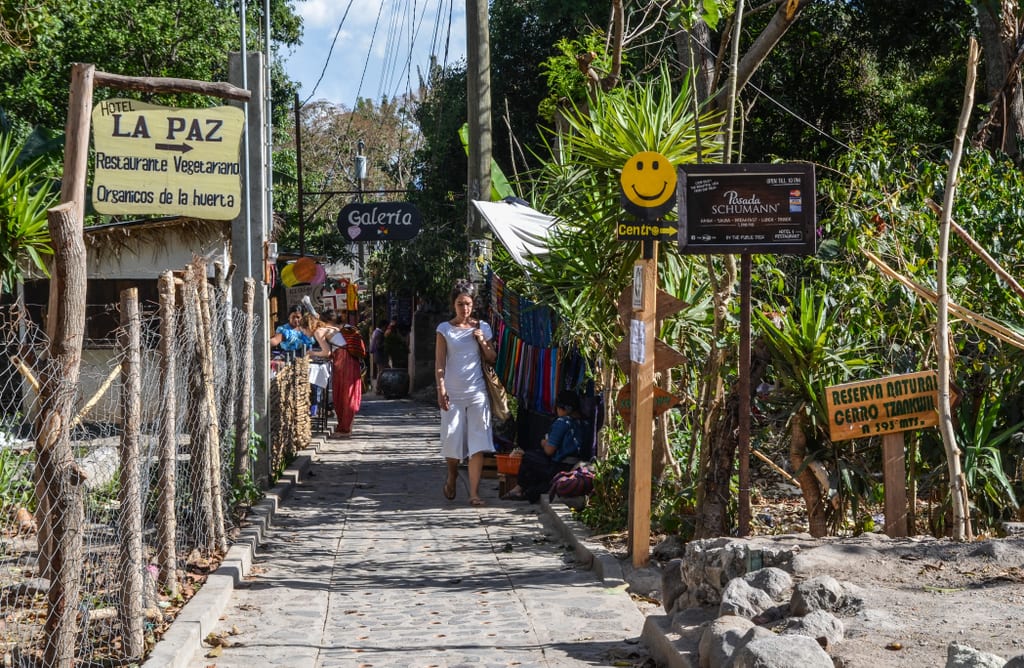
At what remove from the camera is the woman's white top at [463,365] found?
35.6 ft

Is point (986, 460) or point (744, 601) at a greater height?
point (986, 460)

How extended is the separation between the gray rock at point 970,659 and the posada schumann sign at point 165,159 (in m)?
5.89

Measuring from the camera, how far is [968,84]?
21.9ft

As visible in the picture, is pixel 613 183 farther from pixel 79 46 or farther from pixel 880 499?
pixel 79 46

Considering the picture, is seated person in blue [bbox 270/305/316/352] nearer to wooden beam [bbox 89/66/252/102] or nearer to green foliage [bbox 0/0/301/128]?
green foliage [bbox 0/0/301/128]

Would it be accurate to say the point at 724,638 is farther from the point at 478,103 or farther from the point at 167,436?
the point at 478,103

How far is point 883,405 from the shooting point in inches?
274

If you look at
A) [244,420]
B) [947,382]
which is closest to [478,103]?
[244,420]

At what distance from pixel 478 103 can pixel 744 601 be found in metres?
11.0

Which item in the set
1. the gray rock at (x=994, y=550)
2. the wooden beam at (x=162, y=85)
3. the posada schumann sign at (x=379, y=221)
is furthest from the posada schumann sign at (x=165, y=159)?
the posada schumann sign at (x=379, y=221)

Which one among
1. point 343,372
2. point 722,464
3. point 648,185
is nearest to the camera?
point 722,464

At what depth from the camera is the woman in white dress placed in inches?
426

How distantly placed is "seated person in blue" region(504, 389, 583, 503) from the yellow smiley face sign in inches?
133

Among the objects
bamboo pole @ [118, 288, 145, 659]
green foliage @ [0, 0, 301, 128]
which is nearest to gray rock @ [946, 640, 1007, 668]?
bamboo pole @ [118, 288, 145, 659]
